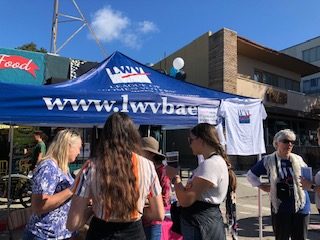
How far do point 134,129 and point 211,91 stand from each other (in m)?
4.02

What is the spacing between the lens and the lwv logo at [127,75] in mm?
5604

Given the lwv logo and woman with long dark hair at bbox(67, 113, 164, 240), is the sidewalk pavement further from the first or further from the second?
woman with long dark hair at bbox(67, 113, 164, 240)

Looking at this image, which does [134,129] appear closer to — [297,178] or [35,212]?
[35,212]

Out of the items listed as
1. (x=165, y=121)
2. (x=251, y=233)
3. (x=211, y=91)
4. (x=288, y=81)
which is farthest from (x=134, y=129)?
(x=288, y=81)

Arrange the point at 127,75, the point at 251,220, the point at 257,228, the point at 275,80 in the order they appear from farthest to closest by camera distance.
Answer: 1. the point at 275,80
2. the point at 251,220
3. the point at 257,228
4. the point at 127,75

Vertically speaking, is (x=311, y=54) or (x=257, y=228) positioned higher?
(x=311, y=54)

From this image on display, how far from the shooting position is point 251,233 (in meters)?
7.39

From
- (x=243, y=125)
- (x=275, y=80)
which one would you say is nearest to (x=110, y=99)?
(x=243, y=125)

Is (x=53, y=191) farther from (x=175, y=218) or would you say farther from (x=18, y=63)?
(x=18, y=63)

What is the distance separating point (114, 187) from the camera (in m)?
2.18

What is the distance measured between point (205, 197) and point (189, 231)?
321 millimetres

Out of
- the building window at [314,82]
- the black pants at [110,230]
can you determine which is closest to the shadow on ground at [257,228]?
the black pants at [110,230]

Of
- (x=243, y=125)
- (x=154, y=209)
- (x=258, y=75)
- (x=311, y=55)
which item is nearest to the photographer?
(x=154, y=209)

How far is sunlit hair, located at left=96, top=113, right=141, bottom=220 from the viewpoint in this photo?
2184 mm
